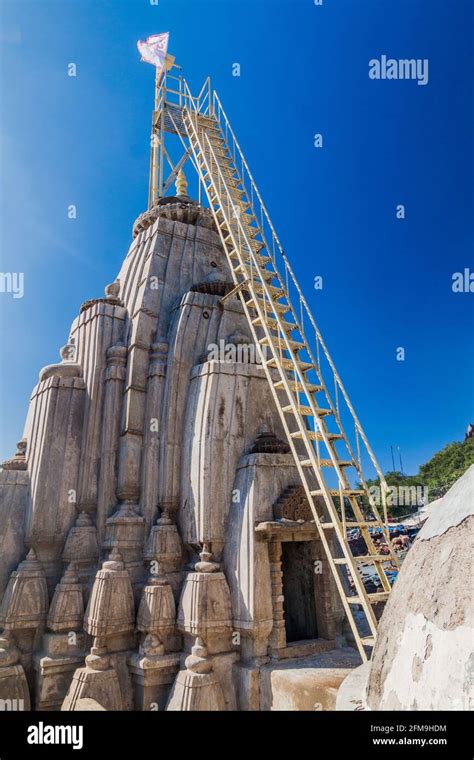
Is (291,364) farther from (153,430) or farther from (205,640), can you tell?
(205,640)

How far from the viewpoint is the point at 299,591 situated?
12656 millimetres

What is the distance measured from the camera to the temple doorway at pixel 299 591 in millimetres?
12125

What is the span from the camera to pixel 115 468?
13.3 m

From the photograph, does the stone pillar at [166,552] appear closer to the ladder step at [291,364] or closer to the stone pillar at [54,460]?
the stone pillar at [54,460]

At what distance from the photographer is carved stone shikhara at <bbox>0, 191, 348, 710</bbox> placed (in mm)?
10289

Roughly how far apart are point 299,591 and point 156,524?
427 centimetres

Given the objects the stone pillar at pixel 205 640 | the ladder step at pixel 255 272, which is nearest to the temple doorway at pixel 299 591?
the stone pillar at pixel 205 640

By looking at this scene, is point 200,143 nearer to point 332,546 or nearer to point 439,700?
point 332,546


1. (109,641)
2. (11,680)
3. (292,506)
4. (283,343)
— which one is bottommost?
(11,680)

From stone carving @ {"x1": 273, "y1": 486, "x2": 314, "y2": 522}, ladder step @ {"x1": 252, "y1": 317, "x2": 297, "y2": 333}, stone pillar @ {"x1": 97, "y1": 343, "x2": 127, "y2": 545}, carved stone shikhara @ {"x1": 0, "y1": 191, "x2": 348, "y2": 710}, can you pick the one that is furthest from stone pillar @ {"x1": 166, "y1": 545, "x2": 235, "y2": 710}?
ladder step @ {"x1": 252, "y1": 317, "x2": 297, "y2": 333}

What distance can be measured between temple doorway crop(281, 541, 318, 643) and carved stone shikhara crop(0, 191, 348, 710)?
0.06 m

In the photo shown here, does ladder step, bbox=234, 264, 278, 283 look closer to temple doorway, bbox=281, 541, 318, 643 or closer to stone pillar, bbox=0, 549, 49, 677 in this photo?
temple doorway, bbox=281, 541, 318, 643

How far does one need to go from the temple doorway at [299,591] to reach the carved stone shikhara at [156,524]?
6 cm

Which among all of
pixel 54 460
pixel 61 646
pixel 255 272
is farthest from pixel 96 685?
pixel 255 272
